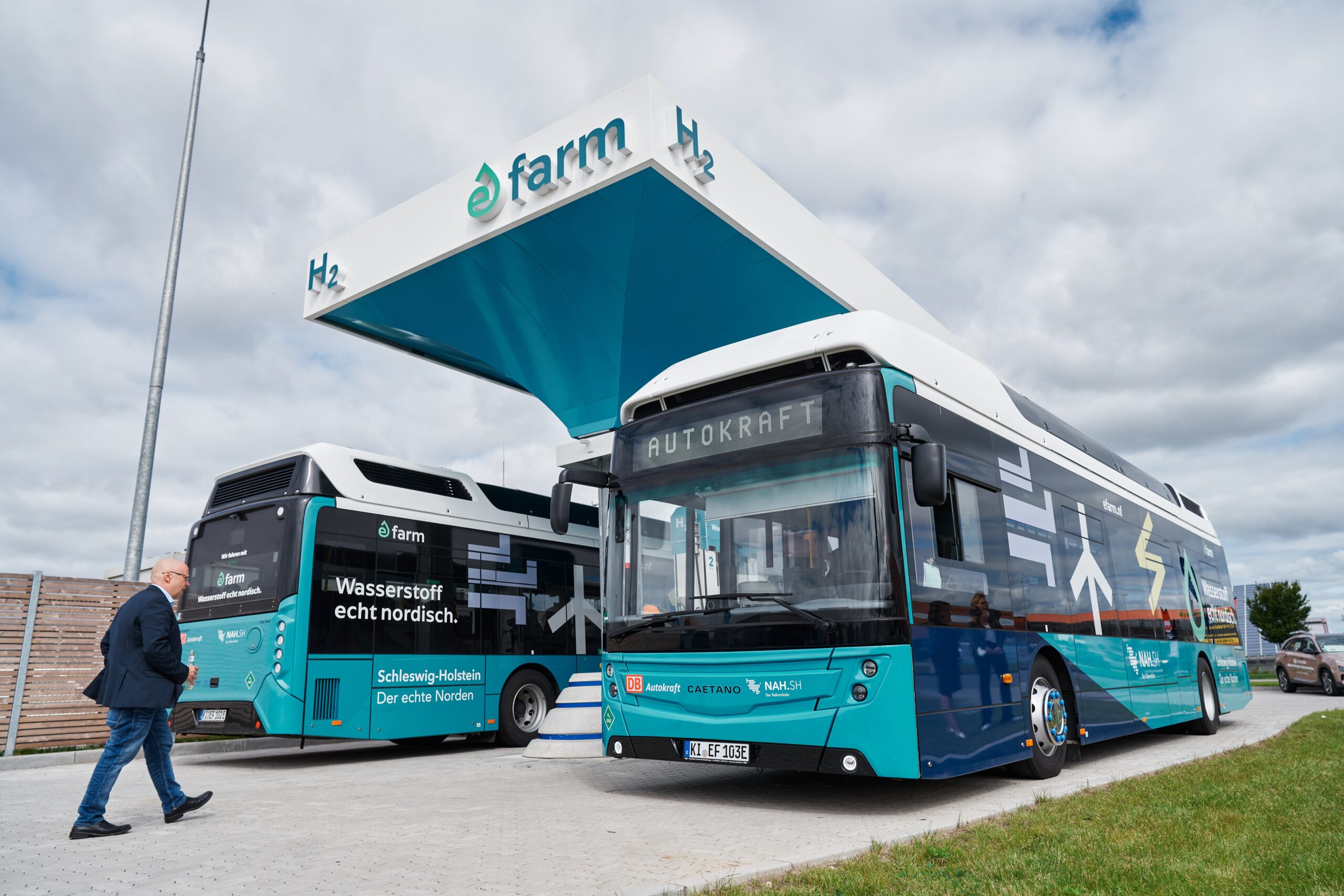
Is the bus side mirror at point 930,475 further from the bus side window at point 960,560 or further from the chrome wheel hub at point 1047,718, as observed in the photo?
the chrome wheel hub at point 1047,718

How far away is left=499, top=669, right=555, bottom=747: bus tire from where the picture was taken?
12.8 metres

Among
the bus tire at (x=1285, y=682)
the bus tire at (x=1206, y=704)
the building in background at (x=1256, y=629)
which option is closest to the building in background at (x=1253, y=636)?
the building in background at (x=1256, y=629)

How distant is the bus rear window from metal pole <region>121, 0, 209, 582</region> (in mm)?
Answer: 3622

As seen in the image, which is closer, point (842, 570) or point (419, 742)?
point (842, 570)

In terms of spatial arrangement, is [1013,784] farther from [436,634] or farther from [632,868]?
[436,634]

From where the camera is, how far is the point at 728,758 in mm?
6770

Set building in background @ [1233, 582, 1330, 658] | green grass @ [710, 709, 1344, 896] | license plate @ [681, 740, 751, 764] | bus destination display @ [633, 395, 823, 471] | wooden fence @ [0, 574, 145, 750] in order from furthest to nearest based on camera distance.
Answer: building in background @ [1233, 582, 1330, 658] → wooden fence @ [0, 574, 145, 750] → bus destination display @ [633, 395, 823, 471] → license plate @ [681, 740, 751, 764] → green grass @ [710, 709, 1344, 896]

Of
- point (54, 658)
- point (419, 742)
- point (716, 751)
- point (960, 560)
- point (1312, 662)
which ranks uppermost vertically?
point (960, 560)

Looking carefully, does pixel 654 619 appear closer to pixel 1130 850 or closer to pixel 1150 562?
pixel 1130 850

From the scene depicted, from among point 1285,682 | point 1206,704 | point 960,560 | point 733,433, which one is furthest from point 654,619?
point 1285,682

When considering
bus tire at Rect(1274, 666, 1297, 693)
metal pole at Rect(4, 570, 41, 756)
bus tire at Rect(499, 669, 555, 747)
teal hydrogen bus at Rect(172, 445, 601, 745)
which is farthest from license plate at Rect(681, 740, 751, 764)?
bus tire at Rect(1274, 666, 1297, 693)

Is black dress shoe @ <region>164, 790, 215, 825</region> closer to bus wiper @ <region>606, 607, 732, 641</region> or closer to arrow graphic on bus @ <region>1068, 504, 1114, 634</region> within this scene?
bus wiper @ <region>606, 607, 732, 641</region>

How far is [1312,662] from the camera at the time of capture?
2491 cm

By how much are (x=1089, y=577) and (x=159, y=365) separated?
1465cm
